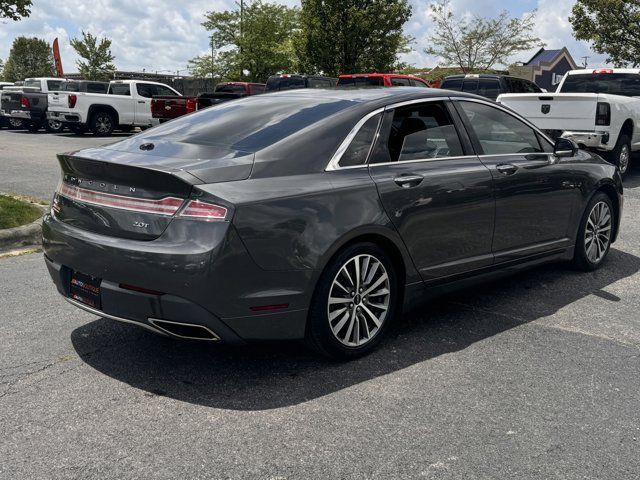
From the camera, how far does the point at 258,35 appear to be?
1720 inches

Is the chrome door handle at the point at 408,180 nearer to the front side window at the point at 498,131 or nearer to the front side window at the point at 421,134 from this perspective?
the front side window at the point at 421,134

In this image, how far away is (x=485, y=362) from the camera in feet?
13.7

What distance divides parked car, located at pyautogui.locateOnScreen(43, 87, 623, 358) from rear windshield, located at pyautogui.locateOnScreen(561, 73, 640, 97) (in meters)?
8.93

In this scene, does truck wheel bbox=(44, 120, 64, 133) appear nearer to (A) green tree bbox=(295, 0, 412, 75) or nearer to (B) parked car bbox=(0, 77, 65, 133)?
(B) parked car bbox=(0, 77, 65, 133)

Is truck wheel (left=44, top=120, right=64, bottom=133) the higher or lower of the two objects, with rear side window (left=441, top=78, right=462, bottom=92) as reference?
lower

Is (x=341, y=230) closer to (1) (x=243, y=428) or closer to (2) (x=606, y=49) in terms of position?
(1) (x=243, y=428)

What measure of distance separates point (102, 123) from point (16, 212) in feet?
52.9

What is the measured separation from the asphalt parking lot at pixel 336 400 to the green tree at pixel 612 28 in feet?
80.1

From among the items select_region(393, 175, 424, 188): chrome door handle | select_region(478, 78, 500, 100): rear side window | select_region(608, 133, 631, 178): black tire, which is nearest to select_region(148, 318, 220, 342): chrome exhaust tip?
select_region(393, 175, 424, 188): chrome door handle

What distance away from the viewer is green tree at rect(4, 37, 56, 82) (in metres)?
72.4

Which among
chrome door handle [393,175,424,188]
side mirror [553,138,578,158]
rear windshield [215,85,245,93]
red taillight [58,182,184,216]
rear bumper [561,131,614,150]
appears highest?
side mirror [553,138,578,158]

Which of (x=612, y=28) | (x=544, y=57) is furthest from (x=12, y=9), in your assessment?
(x=544, y=57)

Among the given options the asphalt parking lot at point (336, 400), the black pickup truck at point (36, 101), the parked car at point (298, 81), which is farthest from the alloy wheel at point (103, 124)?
the asphalt parking lot at point (336, 400)

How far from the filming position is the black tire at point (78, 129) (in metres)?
23.1
